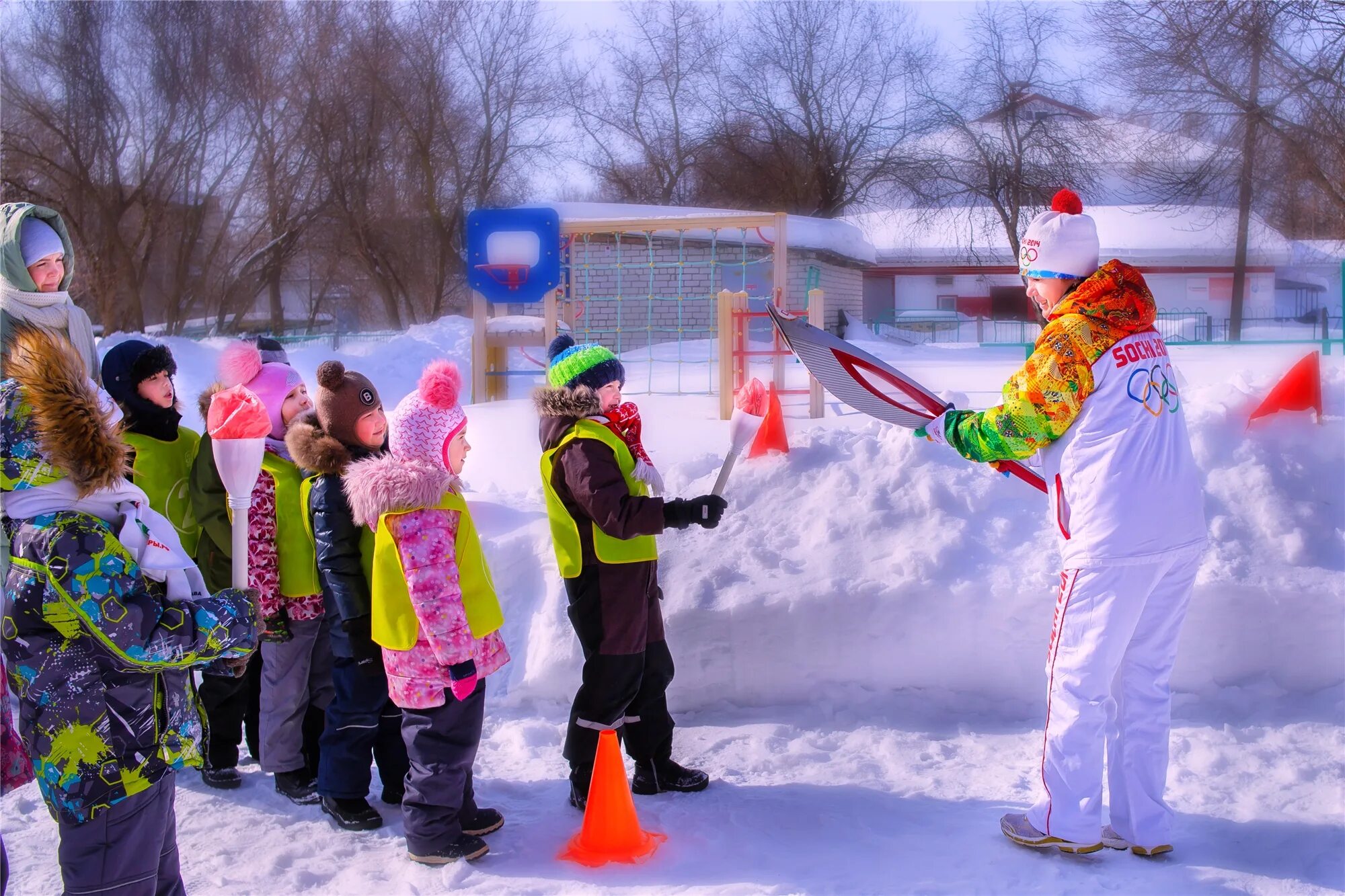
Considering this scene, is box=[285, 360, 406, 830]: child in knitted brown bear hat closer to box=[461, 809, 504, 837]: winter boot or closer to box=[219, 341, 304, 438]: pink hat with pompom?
box=[461, 809, 504, 837]: winter boot

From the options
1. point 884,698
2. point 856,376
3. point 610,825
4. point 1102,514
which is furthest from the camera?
point 884,698

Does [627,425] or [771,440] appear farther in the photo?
[771,440]

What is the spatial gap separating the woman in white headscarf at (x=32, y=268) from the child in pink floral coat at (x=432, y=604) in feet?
4.64

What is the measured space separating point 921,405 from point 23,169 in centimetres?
2112

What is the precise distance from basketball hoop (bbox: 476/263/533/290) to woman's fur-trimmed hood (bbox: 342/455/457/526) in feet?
28.1

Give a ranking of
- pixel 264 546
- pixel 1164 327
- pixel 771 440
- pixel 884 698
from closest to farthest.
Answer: pixel 264 546
pixel 884 698
pixel 771 440
pixel 1164 327

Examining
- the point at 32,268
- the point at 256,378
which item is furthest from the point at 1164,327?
the point at 32,268

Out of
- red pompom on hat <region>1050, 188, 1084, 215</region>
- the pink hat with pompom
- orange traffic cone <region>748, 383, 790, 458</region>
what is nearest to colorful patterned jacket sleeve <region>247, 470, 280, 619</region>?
the pink hat with pompom

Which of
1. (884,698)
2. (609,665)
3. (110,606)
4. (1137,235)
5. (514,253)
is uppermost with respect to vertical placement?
(1137,235)

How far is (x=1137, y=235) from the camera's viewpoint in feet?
51.8

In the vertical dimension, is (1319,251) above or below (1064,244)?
above

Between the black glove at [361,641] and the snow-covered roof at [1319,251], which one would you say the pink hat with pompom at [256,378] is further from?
the snow-covered roof at [1319,251]

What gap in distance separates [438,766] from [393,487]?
85 centimetres

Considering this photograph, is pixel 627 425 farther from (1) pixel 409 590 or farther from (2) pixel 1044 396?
(2) pixel 1044 396
